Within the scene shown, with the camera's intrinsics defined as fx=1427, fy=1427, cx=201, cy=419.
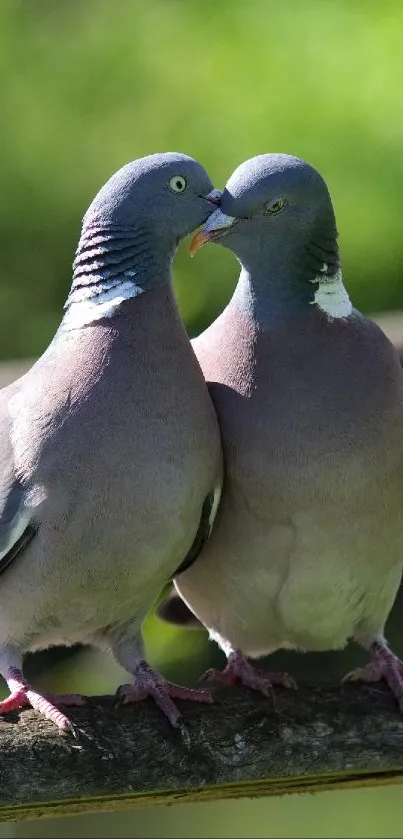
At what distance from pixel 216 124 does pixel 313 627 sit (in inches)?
110

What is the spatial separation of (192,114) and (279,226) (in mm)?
2847

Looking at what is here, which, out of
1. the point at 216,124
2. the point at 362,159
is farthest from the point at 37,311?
the point at 362,159

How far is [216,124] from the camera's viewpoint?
5367mm

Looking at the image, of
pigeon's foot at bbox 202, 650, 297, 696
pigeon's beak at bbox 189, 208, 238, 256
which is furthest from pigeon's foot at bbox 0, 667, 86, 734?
pigeon's beak at bbox 189, 208, 238, 256

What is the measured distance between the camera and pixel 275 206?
271 centimetres

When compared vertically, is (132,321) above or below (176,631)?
above

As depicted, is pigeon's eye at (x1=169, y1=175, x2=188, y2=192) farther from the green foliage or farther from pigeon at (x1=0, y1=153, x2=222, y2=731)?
the green foliage

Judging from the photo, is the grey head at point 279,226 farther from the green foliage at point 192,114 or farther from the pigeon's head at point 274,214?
the green foliage at point 192,114

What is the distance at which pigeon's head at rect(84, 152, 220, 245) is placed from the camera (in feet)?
8.63

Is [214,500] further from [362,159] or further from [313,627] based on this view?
[362,159]

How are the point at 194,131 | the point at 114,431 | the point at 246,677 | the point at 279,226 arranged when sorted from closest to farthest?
the point at 114,431 < the point at 279,226 < the point at 246,677 < the point at 194,131

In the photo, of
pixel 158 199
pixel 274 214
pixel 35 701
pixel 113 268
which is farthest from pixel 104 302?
pixel 35 701

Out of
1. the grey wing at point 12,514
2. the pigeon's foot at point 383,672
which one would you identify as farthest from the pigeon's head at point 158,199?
the pigeon's foot at point 383,672

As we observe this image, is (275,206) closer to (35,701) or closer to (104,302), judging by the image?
(104,302)
